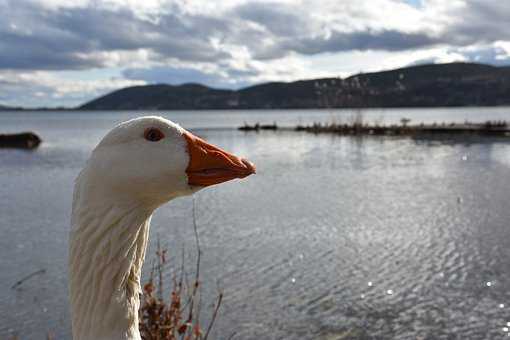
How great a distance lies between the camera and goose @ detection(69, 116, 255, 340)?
273 centimetres

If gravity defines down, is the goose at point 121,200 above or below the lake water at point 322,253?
above

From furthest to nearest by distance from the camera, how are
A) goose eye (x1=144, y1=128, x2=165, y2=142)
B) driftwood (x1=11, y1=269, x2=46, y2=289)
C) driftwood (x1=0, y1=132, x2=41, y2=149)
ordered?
driftwood (x1=0, y1=132, x2=41, y2=149)
driftwood (x1=11, y1=269, x2=46, y2=289)
goose eye (x1=144, y1=128, x2=165, y2=142)

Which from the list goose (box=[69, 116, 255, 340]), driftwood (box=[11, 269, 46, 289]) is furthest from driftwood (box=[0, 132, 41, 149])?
goose (box=[69, 116, 255, 340])

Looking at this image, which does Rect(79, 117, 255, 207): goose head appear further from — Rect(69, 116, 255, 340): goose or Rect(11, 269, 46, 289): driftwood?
Rect(11, 269, 46, 289): driftwood

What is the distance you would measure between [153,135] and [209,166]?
13.5 inches

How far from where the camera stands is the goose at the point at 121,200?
2729mm

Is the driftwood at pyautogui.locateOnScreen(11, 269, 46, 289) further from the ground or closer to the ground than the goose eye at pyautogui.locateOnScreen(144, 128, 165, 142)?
closer to the ground

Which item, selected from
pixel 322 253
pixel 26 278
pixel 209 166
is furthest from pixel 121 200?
pixel 322 253

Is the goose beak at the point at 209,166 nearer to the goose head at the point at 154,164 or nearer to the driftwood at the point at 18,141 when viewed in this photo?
the goose head at the point at 154,164

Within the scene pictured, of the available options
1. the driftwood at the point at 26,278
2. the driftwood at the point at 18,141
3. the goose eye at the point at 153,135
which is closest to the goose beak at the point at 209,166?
the goose eye at the point at 153,135

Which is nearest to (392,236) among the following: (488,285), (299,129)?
(488,285)

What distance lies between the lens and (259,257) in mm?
12906

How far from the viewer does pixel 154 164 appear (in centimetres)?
281

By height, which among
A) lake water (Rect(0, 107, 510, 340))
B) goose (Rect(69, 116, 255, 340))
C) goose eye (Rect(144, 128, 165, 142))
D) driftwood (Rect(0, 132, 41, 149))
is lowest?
lake water (Rect(0, 107, 510, 340))
